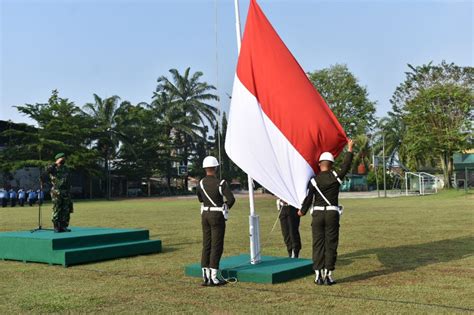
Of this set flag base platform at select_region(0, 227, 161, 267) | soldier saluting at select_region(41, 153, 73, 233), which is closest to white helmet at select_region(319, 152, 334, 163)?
flag base platform at select_region(0, 227, 161, 267)

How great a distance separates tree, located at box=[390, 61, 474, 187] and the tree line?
3.4 inches

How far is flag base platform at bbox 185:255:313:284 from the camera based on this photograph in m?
8.65

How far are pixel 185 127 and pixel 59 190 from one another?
56702mm

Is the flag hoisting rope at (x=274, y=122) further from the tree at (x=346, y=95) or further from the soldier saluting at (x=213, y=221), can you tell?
the tree at (x=346, y=95)

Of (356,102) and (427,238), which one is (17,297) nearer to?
(427,238)

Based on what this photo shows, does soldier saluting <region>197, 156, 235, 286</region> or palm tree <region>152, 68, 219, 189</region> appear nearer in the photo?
soldier saluting <region>197, 156, 235, 286</region>

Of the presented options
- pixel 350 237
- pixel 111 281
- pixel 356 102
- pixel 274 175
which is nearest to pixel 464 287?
pixel 274 175

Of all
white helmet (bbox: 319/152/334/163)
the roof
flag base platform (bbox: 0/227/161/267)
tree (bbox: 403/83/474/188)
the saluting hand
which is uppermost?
tree (bbox: 403/83/474/188)

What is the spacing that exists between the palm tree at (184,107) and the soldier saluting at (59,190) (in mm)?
55981

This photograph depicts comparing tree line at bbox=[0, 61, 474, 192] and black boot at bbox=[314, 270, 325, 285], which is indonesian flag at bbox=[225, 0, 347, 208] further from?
tree line at bbox=[0, 61, 474, 192]

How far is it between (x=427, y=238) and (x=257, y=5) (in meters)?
8.18

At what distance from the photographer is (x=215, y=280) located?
28.2 ft

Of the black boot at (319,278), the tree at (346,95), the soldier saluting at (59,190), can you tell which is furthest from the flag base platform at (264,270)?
the tree at (346,95)

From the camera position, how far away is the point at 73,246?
1140 centimetres
